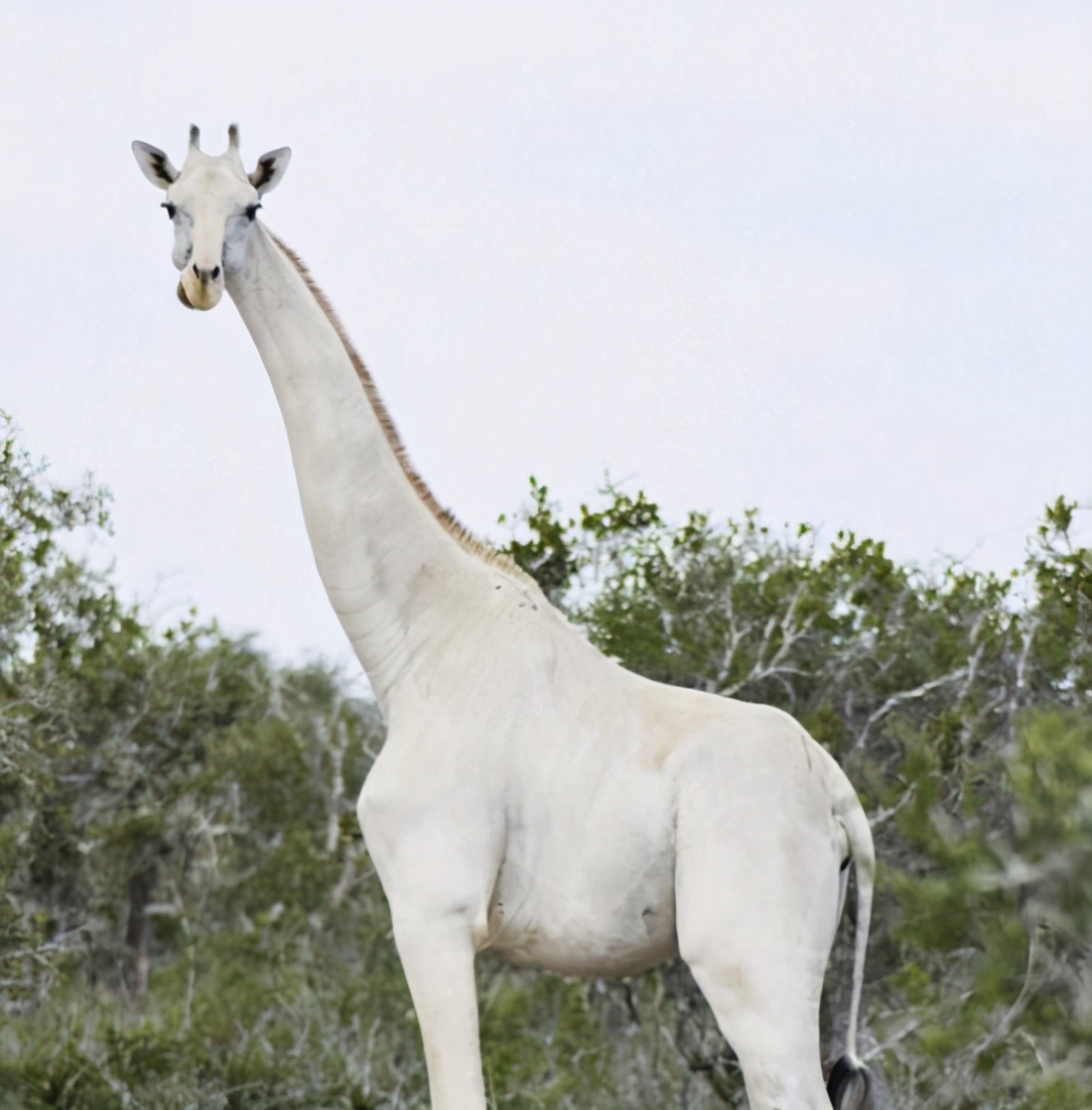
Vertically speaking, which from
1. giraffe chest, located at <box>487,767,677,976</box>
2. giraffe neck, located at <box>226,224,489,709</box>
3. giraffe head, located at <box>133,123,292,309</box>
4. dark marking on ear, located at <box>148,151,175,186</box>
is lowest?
giraffe chest, located at <box>487,767,677,976</box>

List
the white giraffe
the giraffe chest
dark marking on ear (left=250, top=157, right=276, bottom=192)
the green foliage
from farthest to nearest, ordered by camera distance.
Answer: the green foliage, dark marking on ear (left=250, top=157, right=276, bottom=192), the giraffe chest, the white giraffe

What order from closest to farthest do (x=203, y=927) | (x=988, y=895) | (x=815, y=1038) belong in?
(x=815, y=1038)
(x=988, y=895)
(x=203, y=927)

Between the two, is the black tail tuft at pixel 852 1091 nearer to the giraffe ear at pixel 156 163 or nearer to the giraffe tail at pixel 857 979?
the giraffe tail at pixel 857 979

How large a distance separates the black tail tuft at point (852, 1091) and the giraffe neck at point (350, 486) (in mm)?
1452

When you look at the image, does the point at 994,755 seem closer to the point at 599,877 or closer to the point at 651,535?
the point at 651,535

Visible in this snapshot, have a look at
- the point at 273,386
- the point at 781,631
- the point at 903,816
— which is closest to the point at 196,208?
the point at 273,386

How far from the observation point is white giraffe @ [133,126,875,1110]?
13.8ft

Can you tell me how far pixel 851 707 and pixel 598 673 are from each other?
6.70 m

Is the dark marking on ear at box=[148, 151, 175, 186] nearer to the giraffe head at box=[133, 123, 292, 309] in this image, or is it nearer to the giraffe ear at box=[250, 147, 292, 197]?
the giraffe head at box=[133, 123, 292, 309]

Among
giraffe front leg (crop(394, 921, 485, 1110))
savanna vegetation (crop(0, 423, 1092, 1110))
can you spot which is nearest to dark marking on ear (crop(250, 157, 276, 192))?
giraffe front leg (crop(394, 921, 485, 1110))

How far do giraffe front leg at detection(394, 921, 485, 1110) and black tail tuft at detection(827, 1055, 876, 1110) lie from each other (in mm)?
864

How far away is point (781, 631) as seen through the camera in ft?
35.9

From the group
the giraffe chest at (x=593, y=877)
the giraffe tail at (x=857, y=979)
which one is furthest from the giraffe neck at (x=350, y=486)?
the giraffe tail at (x=857, y=979)

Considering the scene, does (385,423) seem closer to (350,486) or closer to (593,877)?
(350,486)
